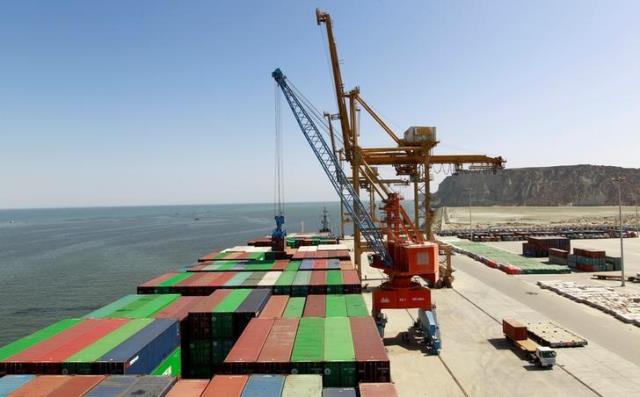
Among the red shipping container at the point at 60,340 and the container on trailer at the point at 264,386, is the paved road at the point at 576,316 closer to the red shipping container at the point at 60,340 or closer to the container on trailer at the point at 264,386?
the container on trailer at the point at 264,386

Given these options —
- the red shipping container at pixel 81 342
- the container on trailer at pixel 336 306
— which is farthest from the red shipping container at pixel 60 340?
the container on trailer at pixel 336 306

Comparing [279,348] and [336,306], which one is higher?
[279,348]

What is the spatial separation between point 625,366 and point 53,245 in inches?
5649

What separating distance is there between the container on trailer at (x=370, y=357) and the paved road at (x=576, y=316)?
62.3ft

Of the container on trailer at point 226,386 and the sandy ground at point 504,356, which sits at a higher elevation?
the container on trailer at point 226,386

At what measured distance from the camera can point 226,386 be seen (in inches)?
639

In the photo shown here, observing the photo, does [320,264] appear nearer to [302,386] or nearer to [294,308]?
[294,308]

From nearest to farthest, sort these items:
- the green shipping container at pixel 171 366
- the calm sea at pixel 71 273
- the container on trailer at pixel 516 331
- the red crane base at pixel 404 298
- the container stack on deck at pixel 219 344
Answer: the container stack on deck at pixel 219 344
the green shipping container at pixel 171 366
the container on trailer at pixel 516 331
the red crane base at pixel 404 298
the calm sea at pixel 71 273

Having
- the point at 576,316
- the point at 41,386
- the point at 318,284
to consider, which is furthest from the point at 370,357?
the point at 576,316

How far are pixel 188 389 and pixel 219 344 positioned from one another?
996 cm

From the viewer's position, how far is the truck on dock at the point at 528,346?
27047 millimetres

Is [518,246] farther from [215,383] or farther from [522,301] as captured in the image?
[215,383]

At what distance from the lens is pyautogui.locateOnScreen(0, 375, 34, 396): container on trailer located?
15673 millimetres

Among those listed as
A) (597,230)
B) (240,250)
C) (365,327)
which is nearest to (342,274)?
(365,327)
